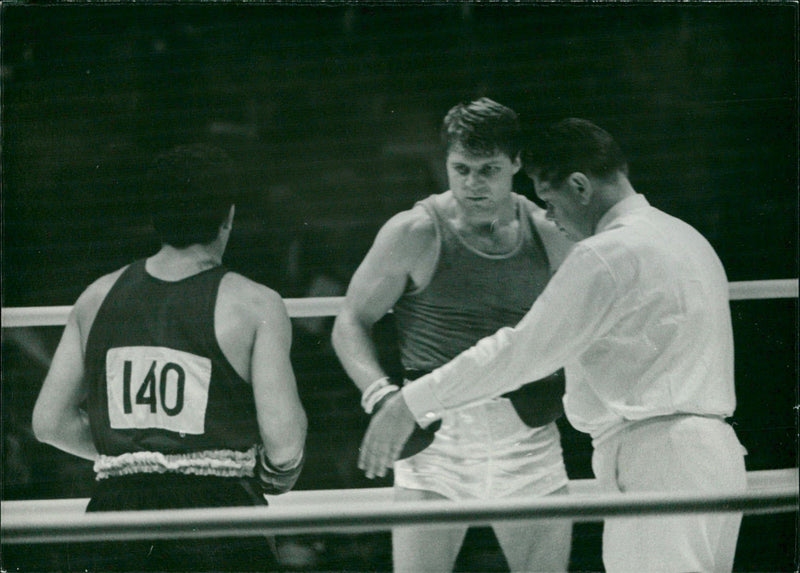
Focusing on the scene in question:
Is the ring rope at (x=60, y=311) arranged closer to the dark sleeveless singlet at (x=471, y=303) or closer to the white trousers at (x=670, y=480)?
the dark sleeveless singlet at (x=471, y=303)

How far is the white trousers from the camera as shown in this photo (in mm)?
1802

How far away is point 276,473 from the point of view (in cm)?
186

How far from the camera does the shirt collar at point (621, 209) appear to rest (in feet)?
6.10

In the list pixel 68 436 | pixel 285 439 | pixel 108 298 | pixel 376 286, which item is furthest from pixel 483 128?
pixel 68 436

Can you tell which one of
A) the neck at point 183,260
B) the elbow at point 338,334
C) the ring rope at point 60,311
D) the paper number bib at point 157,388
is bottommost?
the paper number bib at point 157,388

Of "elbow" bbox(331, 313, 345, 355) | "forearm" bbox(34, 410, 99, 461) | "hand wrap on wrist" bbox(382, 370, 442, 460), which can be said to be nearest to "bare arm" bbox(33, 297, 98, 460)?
"forearm" bbox(34, 410, 99, 461)

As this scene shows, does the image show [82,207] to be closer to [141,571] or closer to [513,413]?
[141,571]

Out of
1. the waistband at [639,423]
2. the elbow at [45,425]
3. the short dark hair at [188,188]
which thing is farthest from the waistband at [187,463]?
the waistband at [639,423]

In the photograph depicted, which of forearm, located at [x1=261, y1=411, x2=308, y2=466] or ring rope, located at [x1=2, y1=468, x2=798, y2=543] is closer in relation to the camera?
ring rope, located at [x1=2, y1=468, x2=798, y2=543]

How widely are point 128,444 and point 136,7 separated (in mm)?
1015

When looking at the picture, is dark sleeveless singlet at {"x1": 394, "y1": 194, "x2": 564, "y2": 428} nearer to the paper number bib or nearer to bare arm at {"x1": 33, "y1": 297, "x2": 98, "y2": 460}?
the paper number bib

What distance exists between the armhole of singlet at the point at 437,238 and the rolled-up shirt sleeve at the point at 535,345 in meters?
0.18

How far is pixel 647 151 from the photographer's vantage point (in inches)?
74.5

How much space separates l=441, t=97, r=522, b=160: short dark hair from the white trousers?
714 mm
